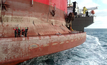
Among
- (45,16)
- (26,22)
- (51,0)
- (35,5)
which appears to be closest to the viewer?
(26,22)

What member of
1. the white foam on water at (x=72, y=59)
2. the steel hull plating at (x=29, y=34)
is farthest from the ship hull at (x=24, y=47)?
the white foam on water at (x=72, y=59)

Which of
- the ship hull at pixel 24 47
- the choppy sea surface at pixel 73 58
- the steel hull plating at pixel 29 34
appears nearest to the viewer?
the ship hull at pixel 24 47

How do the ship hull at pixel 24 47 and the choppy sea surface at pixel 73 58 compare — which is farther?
the choppy sea surface at pixel 73 58

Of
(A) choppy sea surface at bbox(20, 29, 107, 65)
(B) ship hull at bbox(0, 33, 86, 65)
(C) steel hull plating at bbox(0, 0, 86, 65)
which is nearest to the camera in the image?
(B) ship hull at bbox(0, 33, 86, 65)

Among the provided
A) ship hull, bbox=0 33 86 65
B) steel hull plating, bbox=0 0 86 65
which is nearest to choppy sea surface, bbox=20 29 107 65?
steel hull plating, bbox=0 0 86 65

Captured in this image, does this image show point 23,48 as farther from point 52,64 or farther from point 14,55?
point 52,64

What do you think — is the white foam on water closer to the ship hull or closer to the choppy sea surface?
the choppy sea surface

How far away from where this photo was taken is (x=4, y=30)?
4977 millimetres

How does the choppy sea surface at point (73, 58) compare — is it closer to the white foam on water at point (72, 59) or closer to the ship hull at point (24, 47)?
the white foam on water at point (72, 59)

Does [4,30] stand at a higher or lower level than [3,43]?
higher

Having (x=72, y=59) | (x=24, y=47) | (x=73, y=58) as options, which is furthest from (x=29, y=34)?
(x=73, y=58)

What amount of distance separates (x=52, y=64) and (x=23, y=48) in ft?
10.1

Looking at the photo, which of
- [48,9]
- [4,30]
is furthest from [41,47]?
[48,9]

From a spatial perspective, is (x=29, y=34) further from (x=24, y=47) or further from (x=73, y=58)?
(x=73, y=58)
